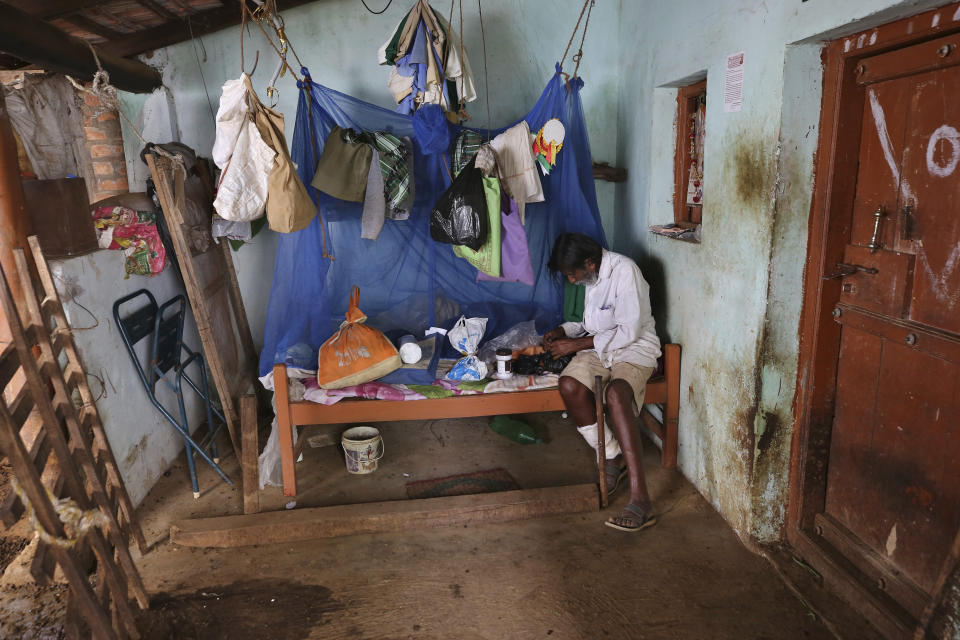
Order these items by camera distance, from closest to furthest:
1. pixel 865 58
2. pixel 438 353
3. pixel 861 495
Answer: pixel 865 58 < pixel 861 495 < pixel 438 353

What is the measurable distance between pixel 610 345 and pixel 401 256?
117cm

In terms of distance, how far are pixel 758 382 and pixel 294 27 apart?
3.20m

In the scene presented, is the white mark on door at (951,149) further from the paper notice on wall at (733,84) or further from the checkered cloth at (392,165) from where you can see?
the checkered cloth at (392,165)

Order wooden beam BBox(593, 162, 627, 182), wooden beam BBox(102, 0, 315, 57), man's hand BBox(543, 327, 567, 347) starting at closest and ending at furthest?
man's hand BBox(543, 327, 567, 347) → wooden beam BBox(102, 0, 315, 57) → wooden beam BBox(593, 162, 627, 182)

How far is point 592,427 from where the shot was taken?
2900mm

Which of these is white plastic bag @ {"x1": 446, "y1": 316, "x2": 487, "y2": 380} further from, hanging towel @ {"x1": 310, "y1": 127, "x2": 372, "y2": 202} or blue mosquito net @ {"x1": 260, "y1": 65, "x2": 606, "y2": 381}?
hanging towel @ {"x1": 310, "y1": 127, "x2": 372, "y2": 202}

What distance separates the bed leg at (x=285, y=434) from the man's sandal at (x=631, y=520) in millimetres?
1495

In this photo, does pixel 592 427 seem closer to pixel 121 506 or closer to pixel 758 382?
pixel 758 382

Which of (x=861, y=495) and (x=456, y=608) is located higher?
(x=861, y=495)

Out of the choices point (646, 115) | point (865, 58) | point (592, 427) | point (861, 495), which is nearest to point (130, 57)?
point (646, 115)

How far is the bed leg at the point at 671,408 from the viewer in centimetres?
297

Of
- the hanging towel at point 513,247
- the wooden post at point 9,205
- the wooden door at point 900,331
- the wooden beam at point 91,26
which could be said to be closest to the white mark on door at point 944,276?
the wooden door at point 900,331

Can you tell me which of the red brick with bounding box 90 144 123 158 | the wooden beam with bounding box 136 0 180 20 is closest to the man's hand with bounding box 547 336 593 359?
the wooden beam with bounding box 136 0 180 20

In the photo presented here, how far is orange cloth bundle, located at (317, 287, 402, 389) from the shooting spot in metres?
2.81
